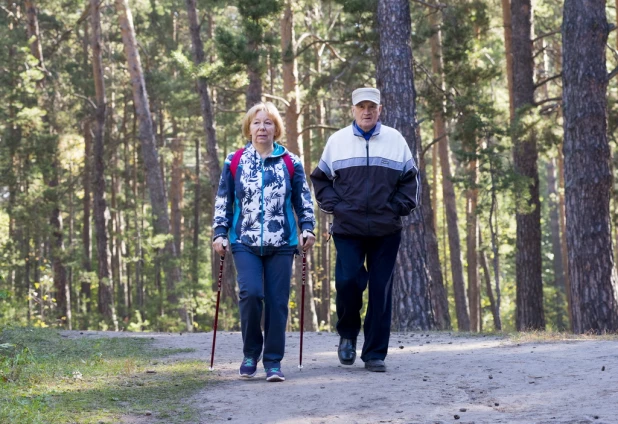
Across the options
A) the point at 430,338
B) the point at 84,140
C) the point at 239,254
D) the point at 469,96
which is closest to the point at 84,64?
the point at 84,140

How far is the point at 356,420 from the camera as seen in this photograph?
5750mm

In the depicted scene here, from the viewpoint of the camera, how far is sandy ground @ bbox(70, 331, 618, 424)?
19.1ft

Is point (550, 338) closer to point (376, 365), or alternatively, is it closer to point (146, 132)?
point (376, 365)

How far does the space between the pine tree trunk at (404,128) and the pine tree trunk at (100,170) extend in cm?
1479

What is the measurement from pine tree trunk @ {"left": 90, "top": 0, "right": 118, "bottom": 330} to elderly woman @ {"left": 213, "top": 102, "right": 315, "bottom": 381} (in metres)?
19.2

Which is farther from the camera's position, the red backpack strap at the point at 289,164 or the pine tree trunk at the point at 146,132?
the pine tree trunk at the point at 146,132

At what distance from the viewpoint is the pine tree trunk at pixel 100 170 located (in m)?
26.3

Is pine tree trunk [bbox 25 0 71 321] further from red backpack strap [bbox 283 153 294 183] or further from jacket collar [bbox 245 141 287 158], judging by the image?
red backpack strap [bbox 283 153 294 183]

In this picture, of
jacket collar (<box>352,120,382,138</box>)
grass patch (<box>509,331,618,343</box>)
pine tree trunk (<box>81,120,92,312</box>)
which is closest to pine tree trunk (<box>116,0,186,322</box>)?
pine tree trunk (<box>81,120,92,312</box>)

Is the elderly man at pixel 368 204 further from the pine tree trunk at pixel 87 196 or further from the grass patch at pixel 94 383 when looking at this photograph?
the pine tree trunk at pixel 87 196

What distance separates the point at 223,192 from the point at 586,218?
24.8 feet

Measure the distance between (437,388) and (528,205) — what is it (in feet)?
41.6

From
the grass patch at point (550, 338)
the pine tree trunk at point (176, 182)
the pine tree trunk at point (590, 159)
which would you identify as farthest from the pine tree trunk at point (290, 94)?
the grass patch at point (550, 338)

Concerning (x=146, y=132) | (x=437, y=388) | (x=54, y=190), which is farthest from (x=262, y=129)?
(x=54, y=190)
